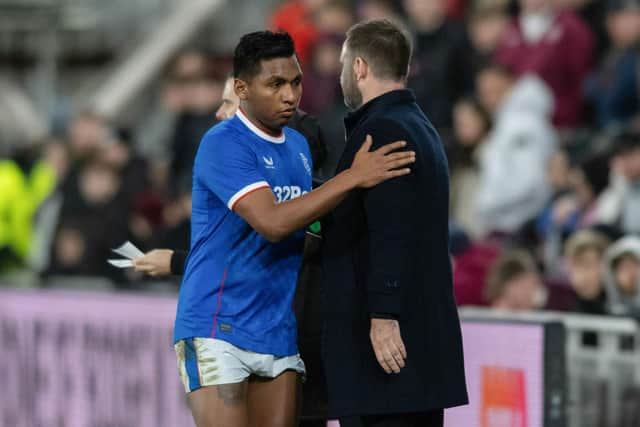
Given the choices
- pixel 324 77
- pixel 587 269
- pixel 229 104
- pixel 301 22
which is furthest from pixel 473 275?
pixel 301 22

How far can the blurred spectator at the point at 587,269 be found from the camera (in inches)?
318

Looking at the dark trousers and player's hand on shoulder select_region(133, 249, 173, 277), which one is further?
player's hand on shoulder select_region(133, 249, 173, 277)

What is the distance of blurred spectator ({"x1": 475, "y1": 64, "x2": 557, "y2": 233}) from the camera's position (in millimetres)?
10391

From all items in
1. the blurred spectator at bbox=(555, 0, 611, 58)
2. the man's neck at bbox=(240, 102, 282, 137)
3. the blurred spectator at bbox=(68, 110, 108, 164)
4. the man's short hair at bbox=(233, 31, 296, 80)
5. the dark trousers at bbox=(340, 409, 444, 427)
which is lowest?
the dark trousers at bbox=(340, 409, 444, 427)

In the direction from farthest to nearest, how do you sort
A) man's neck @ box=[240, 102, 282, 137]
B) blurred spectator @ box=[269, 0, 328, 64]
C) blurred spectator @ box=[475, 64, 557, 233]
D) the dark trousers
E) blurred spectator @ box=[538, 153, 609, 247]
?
blurred spectator @ box=[269, 0, 328, 64], blurred spectator @ box=[475, 64, 557, 233], blurred spectator @ box=[538, 153, 609, 247], man's neck @ box=[240, 102, 282, 137], the dark trousers

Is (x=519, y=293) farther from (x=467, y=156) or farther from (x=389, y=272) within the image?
(x=389, y=272)

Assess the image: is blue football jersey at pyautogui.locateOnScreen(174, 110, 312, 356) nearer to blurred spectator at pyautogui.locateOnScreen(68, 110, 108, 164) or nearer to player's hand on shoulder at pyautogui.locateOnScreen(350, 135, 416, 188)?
player's hand on shoulder at pyautogui.locateOnScreen(350, 135, 416, 188)

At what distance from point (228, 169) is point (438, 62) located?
21.8ft

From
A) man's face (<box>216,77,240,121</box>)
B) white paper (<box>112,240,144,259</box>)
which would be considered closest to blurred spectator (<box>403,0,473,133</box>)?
man's face (<box>216,77,240,121</box>)

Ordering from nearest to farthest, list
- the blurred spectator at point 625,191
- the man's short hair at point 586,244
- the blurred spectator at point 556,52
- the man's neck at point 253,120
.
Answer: the man's neck at point 253,120, the man's short hair at point 586,244, the blurred spectator at point 625,191, the blurred spectator at point 556,52

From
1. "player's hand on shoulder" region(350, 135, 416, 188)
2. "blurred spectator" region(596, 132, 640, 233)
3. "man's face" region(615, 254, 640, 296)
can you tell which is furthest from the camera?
"blurred spectator" region(596, 132, 640, 233)

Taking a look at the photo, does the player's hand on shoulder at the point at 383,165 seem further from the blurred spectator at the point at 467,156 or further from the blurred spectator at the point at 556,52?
the blurred spectator at the point at 556,52

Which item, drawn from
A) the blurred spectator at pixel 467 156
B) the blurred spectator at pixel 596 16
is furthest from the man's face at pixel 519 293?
the blurred spectator at pixel 596 16

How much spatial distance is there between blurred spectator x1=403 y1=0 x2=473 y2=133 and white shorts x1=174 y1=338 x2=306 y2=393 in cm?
619
